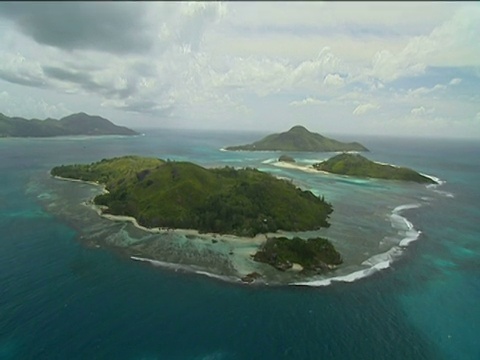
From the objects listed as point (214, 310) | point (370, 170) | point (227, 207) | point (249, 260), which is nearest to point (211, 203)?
point (227, 207)

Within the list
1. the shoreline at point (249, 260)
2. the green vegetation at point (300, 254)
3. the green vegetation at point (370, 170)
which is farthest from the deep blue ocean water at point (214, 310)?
the green vegetation at point (370, 170)

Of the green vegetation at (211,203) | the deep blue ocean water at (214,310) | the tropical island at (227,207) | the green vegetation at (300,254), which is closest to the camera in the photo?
the deep blue ocean water at (214,310)

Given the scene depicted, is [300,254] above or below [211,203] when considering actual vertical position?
below

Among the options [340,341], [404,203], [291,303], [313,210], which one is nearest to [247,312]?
[291,303]

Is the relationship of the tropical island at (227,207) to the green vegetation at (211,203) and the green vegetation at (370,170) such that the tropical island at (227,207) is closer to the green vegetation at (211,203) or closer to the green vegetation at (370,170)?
the green vegetation at (211,203)

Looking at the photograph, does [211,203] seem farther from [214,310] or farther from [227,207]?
[214,310]

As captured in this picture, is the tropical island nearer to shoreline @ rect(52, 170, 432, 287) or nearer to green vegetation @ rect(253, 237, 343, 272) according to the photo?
green vegetation @ rect(253, 237, 343, 272)

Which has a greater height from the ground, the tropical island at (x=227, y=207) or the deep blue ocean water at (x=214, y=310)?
the tropical island at (x=227, y=207)
